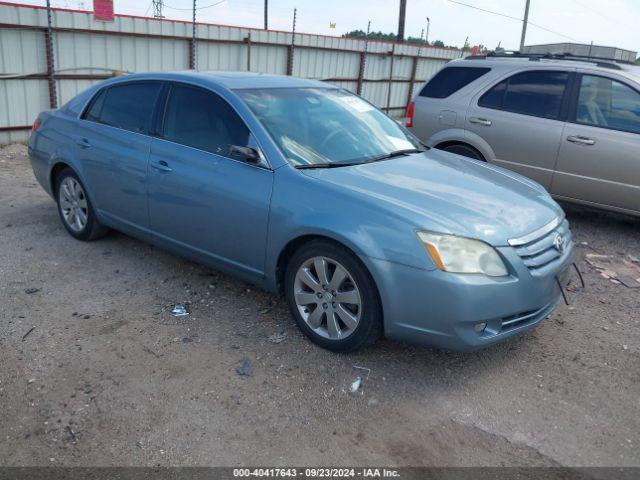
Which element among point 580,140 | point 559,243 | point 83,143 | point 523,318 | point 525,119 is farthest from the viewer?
point 525,119

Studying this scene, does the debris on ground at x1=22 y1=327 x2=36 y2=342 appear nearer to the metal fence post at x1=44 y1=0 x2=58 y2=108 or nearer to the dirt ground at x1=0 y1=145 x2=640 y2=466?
the dirt ground at x1=0 y1=145 x2=640 y2=466

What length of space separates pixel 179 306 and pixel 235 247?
0.69 meters

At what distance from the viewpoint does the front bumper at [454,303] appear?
3.20 meters

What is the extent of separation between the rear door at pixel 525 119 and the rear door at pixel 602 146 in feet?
0.47

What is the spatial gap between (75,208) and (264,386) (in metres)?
3.08

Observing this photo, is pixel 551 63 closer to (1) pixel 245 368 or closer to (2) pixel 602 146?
(2) pixel 602 146

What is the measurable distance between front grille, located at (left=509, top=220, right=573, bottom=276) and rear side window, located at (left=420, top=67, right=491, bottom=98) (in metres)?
3.86

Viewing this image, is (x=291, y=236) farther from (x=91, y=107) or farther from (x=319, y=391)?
(x=91, y=107)

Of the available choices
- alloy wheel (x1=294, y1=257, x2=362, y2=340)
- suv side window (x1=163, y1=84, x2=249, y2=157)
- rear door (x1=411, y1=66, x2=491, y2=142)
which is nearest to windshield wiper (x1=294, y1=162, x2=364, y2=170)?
suv side window (x1=163, y1=84, x2=249, y2=157)

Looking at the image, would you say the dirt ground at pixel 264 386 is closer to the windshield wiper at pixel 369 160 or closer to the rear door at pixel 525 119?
the windshield wiper at pixel 369 160

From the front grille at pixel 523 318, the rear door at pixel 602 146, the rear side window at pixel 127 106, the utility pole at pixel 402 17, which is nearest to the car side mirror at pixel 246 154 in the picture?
the rear side window at pixel 127 106

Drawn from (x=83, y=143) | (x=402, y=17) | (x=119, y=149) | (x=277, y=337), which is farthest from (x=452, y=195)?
(x=402, y=17)

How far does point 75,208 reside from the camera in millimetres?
5477

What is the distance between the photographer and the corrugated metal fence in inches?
393
